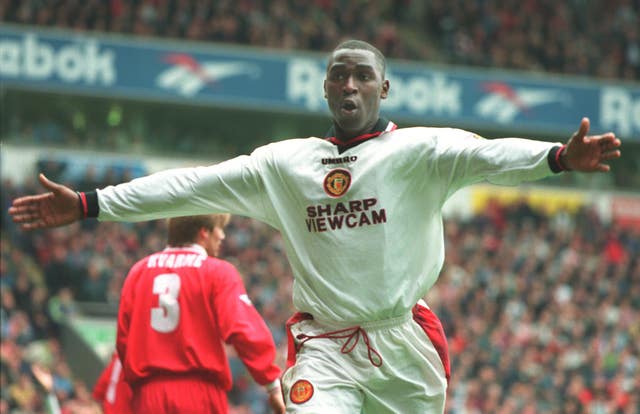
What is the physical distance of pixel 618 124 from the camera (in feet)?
93.9

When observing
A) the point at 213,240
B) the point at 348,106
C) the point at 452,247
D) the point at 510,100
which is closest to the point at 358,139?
the point at 348,106

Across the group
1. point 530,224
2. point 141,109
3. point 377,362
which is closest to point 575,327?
point 530,224

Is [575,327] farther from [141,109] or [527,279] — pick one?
[141,109]

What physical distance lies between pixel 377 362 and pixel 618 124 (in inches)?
975

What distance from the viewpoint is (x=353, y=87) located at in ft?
16.9

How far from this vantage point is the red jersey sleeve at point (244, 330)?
6.02 metres

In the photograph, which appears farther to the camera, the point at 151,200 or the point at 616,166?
the point at 616,166

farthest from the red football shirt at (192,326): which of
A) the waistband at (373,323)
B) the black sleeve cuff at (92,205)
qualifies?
the black sleeve cuff at (92,205)

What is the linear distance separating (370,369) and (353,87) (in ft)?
4.08

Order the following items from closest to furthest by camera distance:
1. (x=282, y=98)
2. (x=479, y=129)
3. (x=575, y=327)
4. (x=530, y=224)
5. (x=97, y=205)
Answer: (x=97, y=205) < (x=575, y=327) < (x=530, y=224) < (x=282, y=98) < (x=479, y=129)

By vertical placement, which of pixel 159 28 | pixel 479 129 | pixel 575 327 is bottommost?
pixel 575 327

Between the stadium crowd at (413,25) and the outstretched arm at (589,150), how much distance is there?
835 inches

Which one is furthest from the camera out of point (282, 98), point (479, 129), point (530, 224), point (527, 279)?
point (479, 129)

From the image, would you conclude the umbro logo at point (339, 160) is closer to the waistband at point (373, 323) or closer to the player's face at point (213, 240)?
the waistband at point (373, 323)
